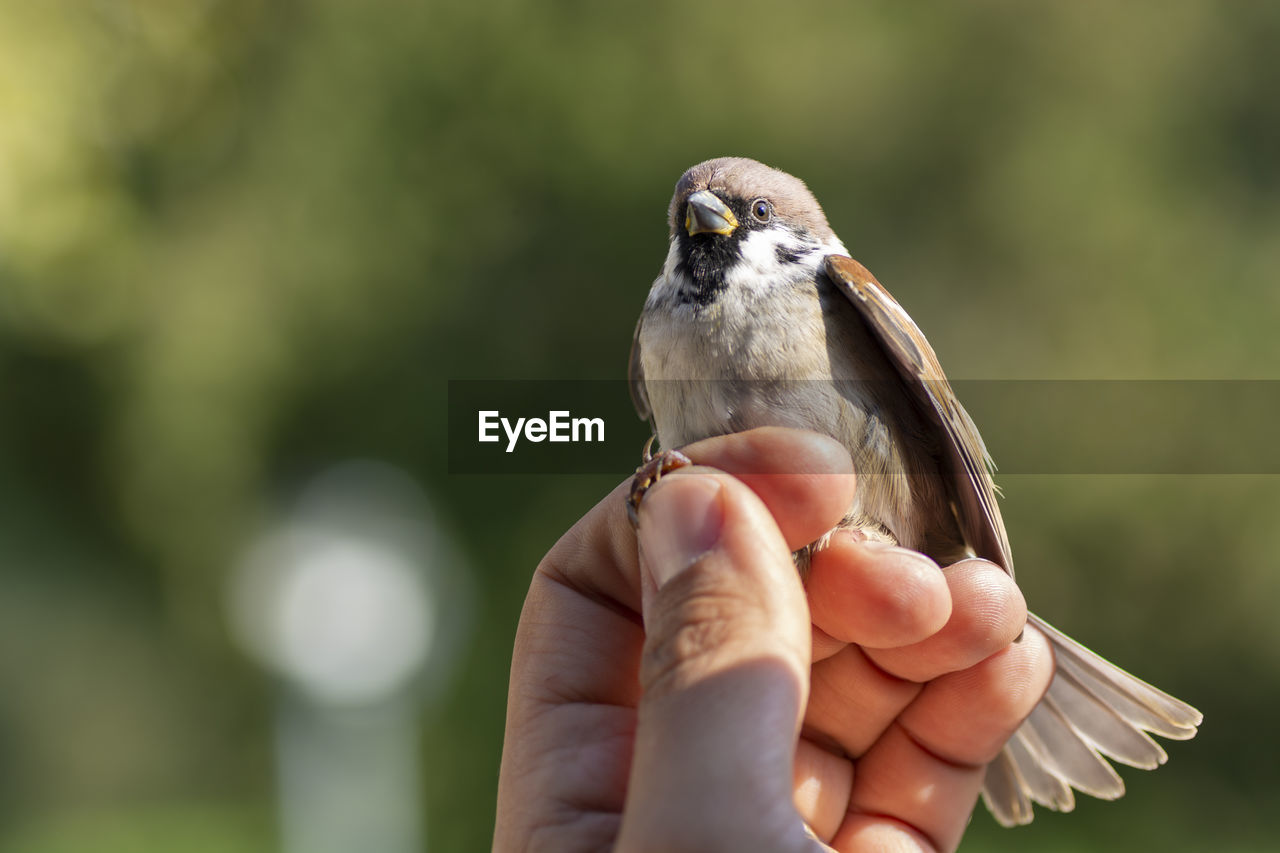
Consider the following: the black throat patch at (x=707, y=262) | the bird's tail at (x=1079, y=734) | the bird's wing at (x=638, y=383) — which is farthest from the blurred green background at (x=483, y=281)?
the black throat patch at (x=707, y=262)

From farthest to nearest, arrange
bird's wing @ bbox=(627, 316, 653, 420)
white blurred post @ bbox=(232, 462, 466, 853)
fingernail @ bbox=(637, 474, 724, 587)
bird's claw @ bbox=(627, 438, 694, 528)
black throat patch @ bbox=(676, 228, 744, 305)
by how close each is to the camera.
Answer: white blurred post @ bbox=(232, 462, 466, 853) → bird's wing @ bbox=(627, 316, 653, 420) → black throat patch @ bbox=(676, 228, 744, 305) → bird's claw @ bbox=(627, 438, 694, 528) → fingernail @ bbox=(637, 474, 724, 587)

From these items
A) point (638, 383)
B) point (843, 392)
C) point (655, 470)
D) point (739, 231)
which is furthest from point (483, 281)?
point (655, 470)

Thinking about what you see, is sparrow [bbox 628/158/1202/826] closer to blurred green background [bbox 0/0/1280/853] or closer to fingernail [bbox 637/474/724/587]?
fingernail [bbox 637/474/724/587]

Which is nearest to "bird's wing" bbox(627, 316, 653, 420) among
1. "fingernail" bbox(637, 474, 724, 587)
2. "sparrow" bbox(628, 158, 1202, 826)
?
"sparrow" bbox(628, 158, 1202, 826)

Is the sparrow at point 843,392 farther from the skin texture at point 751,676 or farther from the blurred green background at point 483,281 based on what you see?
the blurred green background at point 483,281

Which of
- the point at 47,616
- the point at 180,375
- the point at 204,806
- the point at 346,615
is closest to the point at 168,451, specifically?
the point at 180,375

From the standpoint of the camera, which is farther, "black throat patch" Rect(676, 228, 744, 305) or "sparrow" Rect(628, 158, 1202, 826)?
"black throat patch" Rect(676, 228, 744, 305)

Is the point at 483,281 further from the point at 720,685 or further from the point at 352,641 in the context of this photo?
the point at 720,685
